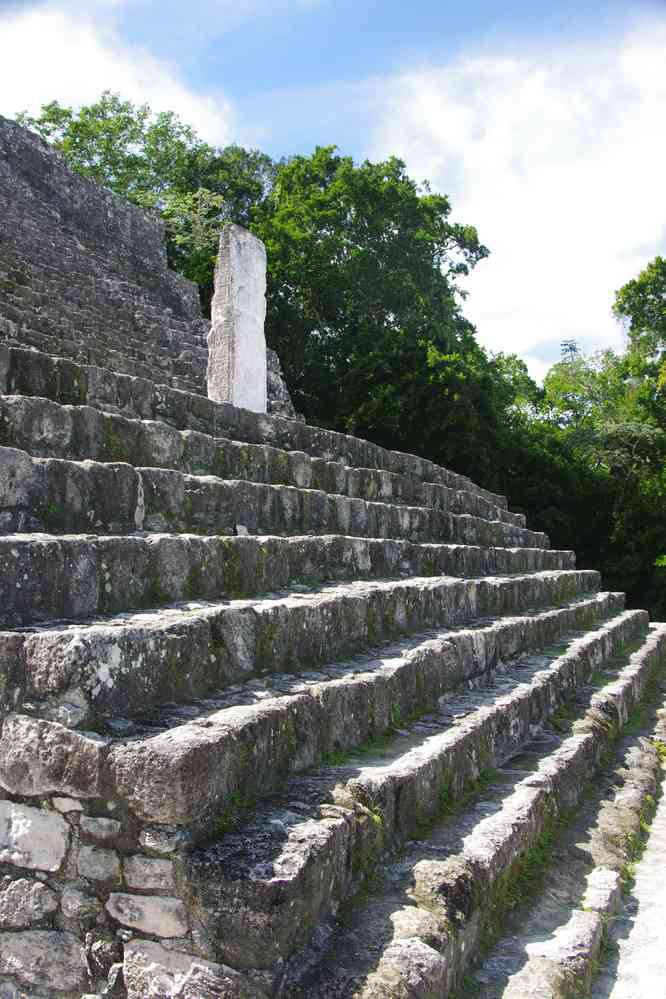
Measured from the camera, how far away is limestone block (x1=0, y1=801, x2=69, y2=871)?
2.24 m

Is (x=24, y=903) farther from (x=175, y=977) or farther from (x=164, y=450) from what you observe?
(x=164, y=450)

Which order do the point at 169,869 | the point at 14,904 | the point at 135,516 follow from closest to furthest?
the point at 169,869
the point at 14,904
the point at 135,516

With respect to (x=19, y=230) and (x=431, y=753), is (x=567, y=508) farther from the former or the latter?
(x=431, y=753)

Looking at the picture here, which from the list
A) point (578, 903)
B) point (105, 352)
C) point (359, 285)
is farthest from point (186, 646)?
point (359, 285)

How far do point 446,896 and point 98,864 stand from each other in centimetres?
99

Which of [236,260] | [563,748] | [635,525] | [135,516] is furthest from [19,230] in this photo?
[635,525]

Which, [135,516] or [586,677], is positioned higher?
[135,516]

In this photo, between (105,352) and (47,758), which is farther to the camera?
(105,352)

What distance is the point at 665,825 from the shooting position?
13.7 ft

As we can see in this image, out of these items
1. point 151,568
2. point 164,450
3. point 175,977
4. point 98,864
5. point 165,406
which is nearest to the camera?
point 175,977

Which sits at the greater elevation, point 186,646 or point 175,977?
point 186,646

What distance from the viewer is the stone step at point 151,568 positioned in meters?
2.64

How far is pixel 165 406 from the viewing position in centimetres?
514

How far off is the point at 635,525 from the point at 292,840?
16.0 metres
